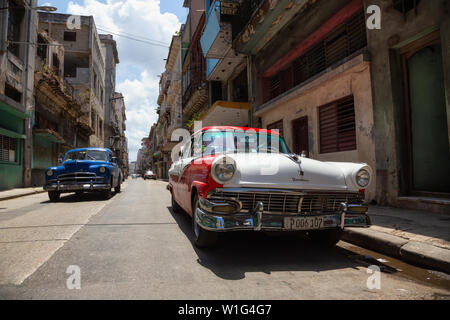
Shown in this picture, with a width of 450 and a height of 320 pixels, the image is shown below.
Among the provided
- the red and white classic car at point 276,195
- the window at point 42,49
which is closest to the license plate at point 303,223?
the red and white classic car at point 276,195

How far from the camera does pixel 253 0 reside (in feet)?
43.3

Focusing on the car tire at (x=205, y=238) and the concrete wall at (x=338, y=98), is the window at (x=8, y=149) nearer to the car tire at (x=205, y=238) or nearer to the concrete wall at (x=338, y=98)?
the concrete wall at (x=338, y=98)

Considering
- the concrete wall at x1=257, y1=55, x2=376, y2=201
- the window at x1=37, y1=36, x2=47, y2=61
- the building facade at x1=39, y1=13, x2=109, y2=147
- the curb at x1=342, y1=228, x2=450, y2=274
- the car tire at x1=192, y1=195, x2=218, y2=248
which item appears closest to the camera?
the curb at x1=342, y1=228, x2=450, y2=274

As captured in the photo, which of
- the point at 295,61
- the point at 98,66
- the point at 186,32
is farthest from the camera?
the point at 98,66

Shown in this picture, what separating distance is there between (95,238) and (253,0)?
495 inches

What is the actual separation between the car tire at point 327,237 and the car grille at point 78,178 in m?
7.15

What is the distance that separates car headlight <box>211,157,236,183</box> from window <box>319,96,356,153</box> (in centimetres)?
622

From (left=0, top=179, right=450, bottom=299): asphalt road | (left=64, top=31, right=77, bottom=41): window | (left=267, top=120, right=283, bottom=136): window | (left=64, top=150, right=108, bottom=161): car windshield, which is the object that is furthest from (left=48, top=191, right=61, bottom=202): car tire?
(left=64, top=31, right=77, bottom=41): window

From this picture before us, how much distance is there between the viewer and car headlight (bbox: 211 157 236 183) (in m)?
3.08

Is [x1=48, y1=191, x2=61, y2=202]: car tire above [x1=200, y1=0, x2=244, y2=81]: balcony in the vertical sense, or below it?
below

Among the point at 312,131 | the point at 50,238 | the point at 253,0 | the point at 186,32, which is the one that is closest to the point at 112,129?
the point at 186,32

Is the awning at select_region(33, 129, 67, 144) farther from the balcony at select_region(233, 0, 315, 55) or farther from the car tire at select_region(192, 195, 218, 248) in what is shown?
the car tire at select_region(192, 195, 218, 248)
